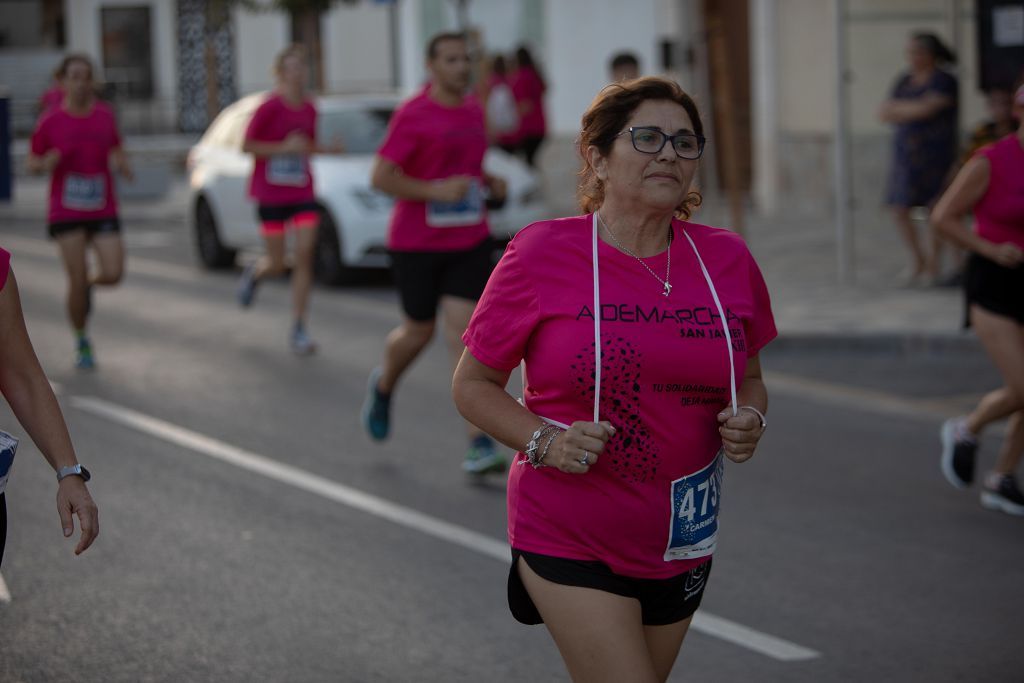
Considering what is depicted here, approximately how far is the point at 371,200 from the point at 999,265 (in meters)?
8.76

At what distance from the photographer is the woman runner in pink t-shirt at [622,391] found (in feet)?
11.5

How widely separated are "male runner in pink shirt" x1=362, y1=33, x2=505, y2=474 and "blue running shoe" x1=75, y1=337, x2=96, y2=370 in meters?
3.61

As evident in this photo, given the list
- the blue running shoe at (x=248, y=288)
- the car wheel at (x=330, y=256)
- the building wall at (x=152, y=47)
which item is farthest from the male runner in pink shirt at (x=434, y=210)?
the building wall at (x=152, y=47)

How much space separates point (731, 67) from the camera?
22.3 metres

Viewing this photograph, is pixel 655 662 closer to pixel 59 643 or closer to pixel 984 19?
pixel 59 643

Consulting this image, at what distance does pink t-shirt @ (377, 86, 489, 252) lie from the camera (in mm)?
8008

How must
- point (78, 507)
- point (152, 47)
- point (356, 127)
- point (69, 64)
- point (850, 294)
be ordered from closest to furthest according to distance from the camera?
point (78, 507), point (69, 64), point (850, 294), point (356, 127), point (152, 47)

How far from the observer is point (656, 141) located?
3.61m

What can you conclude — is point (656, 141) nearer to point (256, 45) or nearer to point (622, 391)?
point (622, 391)

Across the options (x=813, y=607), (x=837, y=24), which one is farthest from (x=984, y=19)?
(x=813, y=607)

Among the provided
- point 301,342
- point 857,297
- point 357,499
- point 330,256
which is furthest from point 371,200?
point 357,499

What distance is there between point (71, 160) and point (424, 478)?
4.38 metres

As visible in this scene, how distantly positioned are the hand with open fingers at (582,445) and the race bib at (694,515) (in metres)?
0.27

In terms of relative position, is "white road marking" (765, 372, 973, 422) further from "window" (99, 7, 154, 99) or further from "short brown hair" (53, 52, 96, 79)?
"window" (99, 7, 154, 99)
